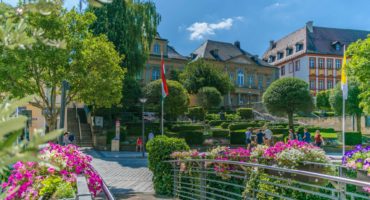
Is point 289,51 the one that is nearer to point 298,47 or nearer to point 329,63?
point 298,47

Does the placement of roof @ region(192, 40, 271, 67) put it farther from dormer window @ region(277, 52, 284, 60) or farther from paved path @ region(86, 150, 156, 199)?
paved path @ region(86, 150, 156, 199)

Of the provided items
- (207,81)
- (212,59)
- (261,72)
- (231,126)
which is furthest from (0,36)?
(261,72)

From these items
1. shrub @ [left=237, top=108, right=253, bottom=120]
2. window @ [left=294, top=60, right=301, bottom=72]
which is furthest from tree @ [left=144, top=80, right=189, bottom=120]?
window @ [left=294, top=60, right=301, bottom=72]

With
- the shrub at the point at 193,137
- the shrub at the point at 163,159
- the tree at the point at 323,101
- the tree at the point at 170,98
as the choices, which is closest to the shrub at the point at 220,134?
the shrub at the point at 193,137

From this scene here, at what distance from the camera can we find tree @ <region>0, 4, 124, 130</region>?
688 inches

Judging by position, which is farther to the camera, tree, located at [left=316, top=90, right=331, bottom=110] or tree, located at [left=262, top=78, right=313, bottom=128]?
tree, located at [left=316, top=90, right=331, bottom=110]

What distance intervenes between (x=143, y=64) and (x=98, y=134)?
22.3ft

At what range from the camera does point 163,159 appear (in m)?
11.2

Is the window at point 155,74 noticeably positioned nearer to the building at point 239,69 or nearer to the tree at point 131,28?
the building at point 239,69

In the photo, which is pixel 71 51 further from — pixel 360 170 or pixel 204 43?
pixel 204 43

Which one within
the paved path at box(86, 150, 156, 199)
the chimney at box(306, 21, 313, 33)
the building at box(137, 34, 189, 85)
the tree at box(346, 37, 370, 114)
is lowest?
the paved path at box(86, 150, 156, 199)

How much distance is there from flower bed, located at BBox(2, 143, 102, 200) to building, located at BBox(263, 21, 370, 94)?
72.2 meters

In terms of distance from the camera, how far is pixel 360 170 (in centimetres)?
715

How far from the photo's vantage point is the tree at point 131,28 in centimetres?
3281
